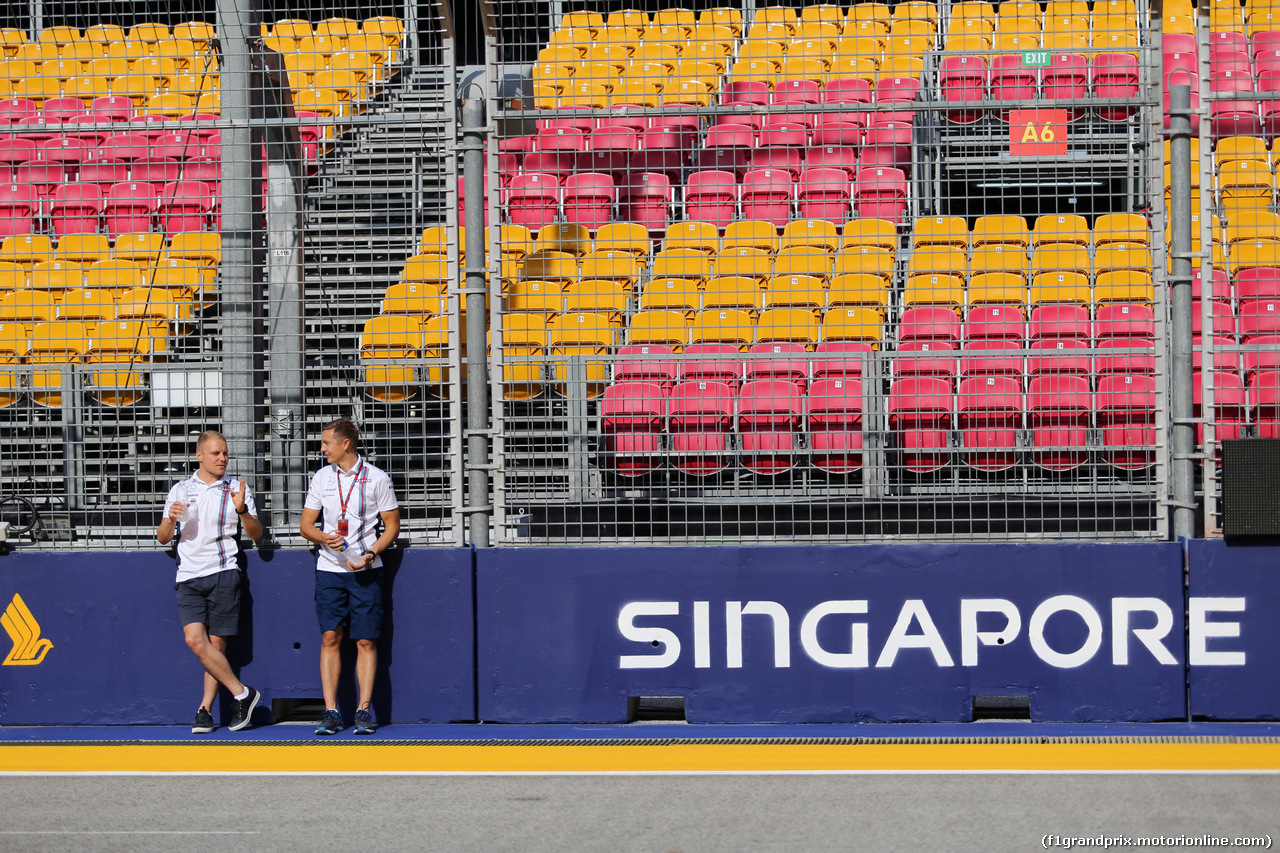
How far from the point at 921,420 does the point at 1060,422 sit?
2.61 ft

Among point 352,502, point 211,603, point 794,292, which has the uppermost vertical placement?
point 794,292

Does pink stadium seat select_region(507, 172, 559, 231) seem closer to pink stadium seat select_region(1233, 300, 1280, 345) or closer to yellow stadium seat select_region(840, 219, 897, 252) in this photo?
yellow stadium seat select_region(840, 219, 897, 252)

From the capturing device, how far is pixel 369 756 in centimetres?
623

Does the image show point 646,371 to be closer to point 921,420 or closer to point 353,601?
point 921,420

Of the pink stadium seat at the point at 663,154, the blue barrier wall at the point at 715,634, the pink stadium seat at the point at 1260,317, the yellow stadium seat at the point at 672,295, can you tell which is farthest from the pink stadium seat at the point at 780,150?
the blue barrier wall at the point at 715,634

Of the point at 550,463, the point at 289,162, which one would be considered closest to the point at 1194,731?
the point at 550,463

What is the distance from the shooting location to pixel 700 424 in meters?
6.86

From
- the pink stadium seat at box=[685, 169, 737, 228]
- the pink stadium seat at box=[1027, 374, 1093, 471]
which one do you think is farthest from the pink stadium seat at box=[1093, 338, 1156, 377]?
the pink stadium seat at box=[685, 169, 737, 228]

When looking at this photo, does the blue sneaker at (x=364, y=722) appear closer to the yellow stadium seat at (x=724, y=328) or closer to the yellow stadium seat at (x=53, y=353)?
the yellow stadium seat at (x=53, y=353)

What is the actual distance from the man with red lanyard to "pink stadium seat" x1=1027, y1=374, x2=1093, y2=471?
3.75m

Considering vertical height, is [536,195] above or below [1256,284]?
above

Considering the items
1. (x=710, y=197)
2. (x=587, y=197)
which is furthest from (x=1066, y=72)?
(x=587, y=197)

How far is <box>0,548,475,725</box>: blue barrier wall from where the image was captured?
700 centimetres

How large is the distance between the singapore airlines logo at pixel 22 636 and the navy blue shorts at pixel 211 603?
97cm
